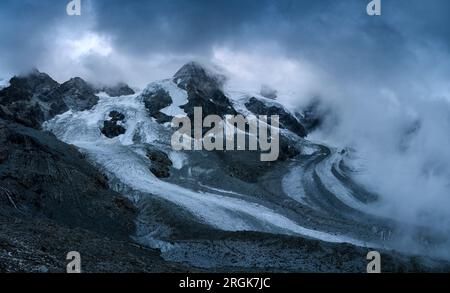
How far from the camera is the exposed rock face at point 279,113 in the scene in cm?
11619

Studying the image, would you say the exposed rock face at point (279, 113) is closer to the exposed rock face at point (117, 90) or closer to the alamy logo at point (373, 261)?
the exposed rock face at point (117, 90)

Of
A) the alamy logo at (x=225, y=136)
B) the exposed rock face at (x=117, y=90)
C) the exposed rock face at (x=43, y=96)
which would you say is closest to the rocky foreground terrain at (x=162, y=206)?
the exposed rock face at (x=43, y=96)

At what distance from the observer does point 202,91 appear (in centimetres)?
9794

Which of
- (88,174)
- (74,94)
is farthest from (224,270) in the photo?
(74,94)

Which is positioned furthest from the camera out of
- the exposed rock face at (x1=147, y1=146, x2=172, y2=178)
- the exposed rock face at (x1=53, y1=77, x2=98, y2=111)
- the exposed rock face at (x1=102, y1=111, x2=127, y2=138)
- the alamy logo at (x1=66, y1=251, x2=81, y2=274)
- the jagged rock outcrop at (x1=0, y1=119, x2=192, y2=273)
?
the exposed rock face at (x1=53, y1=77, x2=98, y2=111)

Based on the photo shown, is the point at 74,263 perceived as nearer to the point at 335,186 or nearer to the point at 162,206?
the point at 162,206

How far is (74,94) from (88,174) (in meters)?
55.7

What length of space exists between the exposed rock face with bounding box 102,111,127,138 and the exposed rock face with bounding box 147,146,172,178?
12994 millimetres

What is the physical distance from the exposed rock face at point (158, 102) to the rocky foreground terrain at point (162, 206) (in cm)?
36

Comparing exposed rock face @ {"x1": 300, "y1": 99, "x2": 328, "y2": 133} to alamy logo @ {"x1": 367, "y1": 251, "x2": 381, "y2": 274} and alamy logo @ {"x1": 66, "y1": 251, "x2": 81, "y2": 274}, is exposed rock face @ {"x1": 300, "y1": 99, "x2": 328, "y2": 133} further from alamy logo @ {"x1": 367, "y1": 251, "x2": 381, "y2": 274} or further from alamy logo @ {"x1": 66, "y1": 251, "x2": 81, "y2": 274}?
alamy logo @ {"x1": 66, "y1": 251, "x2": 81, "y2": 274}

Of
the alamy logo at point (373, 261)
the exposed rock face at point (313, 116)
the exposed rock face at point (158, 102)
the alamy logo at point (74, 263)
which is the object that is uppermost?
the exposed rock face at point (313, 116)

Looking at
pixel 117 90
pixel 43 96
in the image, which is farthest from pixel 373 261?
pixel 117 90

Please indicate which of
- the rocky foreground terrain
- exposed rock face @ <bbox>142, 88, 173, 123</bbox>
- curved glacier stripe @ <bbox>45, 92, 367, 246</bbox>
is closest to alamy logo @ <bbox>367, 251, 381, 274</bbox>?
the rocky foreground terrain

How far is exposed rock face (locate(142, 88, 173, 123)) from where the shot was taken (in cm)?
8306
